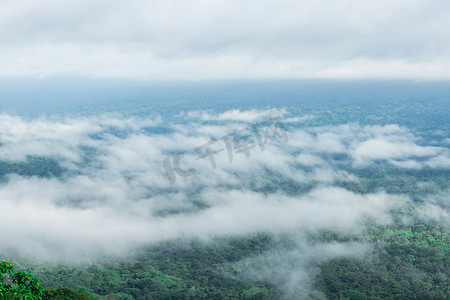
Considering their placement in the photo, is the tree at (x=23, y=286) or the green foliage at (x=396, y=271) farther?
the green foliage at (x=396, y=271)

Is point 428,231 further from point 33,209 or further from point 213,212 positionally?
point 33,209

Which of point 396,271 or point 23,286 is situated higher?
point 23,286

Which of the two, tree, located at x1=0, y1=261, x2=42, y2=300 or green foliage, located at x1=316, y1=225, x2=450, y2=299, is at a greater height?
tree, located at x1=0, y1=261, x2=42, y2=300

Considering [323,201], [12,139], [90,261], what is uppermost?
[12,139]

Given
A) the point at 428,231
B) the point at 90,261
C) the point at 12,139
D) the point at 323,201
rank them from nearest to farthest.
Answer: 1. the point at 90,261
2. the point at 428,231
3. the point at 323,201
4. the point at 12,139

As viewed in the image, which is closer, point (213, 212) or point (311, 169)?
point (213, 212)

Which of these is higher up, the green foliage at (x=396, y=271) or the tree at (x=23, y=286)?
the tree at (x=23, y=286)

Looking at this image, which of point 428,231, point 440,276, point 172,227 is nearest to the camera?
point 440,276

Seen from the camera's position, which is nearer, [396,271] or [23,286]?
[23,286]

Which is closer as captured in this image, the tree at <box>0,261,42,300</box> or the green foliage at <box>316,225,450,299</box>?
the tree at <box>0,261,42,300</box>

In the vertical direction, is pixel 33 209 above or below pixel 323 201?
above

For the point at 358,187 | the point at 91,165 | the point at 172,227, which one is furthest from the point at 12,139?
the point at 358,187
